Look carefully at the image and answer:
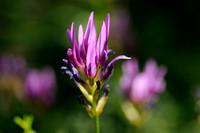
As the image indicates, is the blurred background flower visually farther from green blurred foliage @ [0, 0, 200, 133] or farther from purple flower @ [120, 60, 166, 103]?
green blurred foliage @ [0, 0, 200, 133]

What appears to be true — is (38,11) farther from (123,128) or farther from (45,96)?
(123,128)

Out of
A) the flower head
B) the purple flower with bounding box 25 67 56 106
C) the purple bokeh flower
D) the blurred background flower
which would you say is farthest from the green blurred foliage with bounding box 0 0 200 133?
the flower head

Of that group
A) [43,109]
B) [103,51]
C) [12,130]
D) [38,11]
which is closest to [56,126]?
[43,109]

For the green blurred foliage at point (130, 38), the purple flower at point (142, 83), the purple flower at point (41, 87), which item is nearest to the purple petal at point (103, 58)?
the purple flower at point (142, 83)

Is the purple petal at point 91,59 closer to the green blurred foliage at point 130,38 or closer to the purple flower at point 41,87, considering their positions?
the purple flower at point 41,87

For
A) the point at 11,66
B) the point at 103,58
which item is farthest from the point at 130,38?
the point at 103,58
